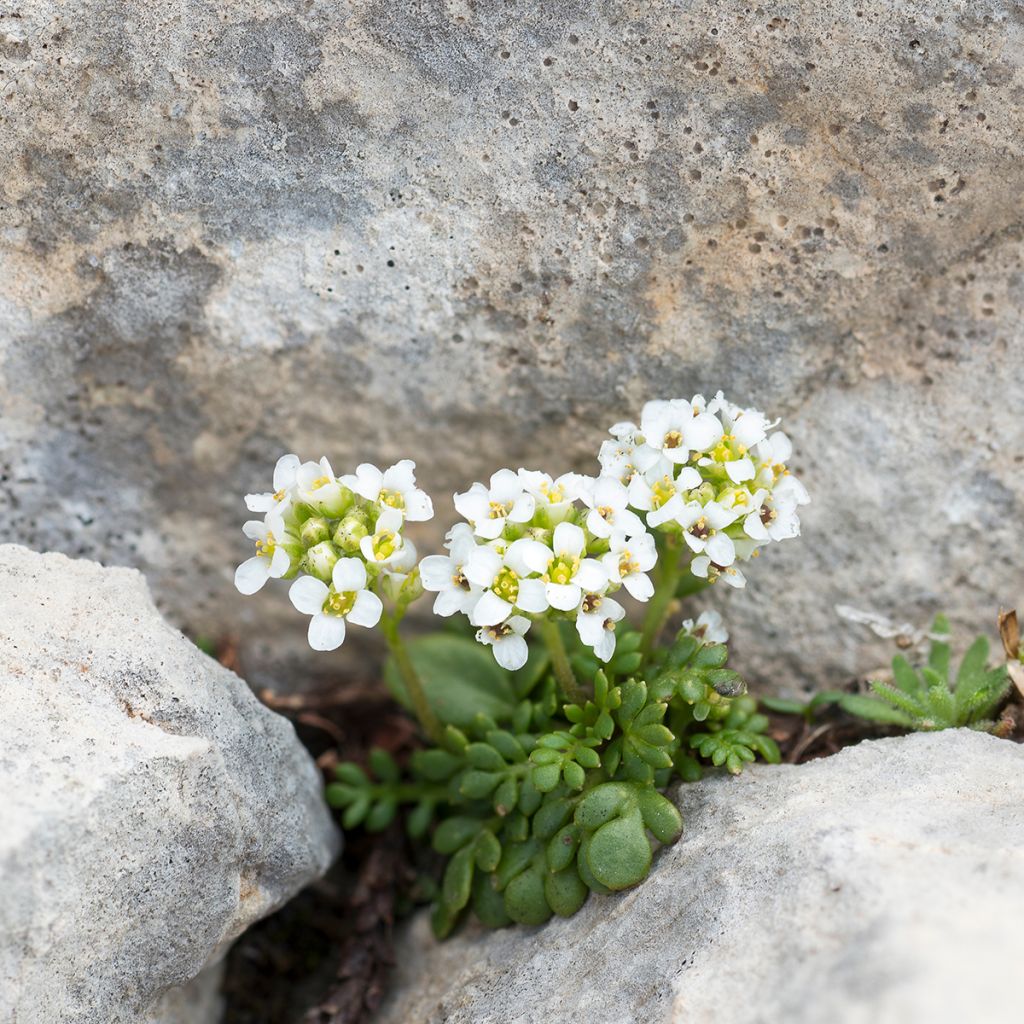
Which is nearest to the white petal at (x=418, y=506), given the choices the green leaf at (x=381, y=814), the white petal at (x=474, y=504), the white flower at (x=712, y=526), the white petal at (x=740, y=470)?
the white petal at (x=474, y=504)

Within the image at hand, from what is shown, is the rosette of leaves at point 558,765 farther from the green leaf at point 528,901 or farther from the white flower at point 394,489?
the white flower at point 394,489

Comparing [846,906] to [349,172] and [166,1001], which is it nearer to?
[166,1001]

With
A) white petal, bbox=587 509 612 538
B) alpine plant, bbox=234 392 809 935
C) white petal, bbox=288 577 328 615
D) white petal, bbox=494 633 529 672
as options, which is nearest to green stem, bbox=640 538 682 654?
alpine plant, bbox=234 392 809 935

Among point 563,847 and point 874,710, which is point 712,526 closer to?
point 874,710

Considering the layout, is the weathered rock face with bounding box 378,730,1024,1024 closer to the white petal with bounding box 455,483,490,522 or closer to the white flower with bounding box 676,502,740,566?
the white flower with bounding box 676,502,740,566

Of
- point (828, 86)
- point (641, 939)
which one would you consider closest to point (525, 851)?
point (641, 939)

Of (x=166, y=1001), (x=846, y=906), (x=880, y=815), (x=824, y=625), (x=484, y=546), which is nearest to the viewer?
(x=846, y=906)

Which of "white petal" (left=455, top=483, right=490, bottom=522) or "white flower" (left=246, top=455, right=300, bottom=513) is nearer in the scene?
"white petal" (left=455, top=483, right=490, bottom=522)
